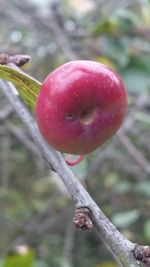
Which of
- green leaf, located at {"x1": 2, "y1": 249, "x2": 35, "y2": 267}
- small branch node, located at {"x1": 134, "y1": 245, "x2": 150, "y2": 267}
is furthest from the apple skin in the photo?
green leaf, located at {"x1": 2, "y1": 249, "x2": 35, "y2": 267}

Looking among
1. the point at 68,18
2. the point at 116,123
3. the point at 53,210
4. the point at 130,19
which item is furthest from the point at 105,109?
the point at 53,210

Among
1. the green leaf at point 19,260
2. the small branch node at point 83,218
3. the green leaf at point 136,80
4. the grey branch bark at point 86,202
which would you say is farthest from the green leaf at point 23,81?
the green leaf at point 136,80

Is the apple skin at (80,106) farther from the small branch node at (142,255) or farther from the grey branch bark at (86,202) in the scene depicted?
the small branch node at (142,255)

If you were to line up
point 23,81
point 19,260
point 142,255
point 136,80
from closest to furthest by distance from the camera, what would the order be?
point 142,255
point 23,81
point 19,260
point 136,80

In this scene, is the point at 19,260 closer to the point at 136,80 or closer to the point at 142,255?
the point at 142,255

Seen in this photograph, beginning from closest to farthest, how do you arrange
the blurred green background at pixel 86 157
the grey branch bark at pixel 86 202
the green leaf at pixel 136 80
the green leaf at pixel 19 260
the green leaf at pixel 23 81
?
the grey branch bark at pixel 86 202 < the green leaf at pixel 23 81 < the green leaf at pixel 19 260 < the blurred green background at pixel 86 157 < the green leaf at pixel 136 80

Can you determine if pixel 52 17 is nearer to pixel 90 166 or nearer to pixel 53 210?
pixel 90 166

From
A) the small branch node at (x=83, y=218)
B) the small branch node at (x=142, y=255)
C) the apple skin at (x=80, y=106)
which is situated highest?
the apple skin at (x=80, y=106)

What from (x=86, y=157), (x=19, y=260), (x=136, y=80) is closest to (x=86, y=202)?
(x=19, y=260)
